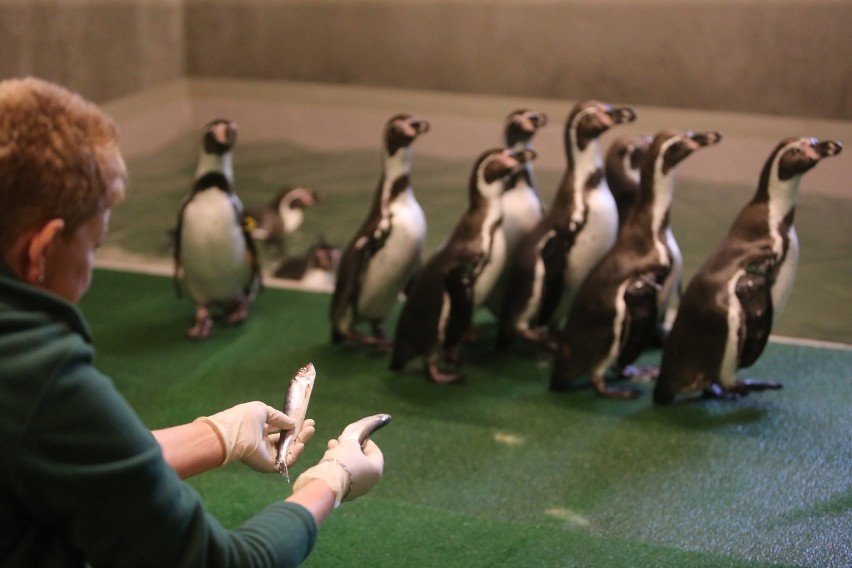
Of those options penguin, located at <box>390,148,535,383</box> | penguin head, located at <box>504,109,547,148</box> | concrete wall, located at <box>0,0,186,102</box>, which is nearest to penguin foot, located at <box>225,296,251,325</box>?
penguin, located at <box>390,148,535,383</box>

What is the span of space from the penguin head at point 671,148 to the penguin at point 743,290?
8.6 inches

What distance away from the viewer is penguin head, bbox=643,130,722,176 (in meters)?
3.16

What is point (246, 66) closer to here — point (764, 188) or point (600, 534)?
point (764, 188)

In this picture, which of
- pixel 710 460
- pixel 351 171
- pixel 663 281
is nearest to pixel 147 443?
pixel 710 460

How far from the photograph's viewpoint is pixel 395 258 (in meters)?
3.48

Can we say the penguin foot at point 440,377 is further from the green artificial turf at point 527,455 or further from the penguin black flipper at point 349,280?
the penguin black flipper at point 349,280

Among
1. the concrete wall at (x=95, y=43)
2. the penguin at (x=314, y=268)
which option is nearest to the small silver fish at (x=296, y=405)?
the penguin at (x=314, y=268)

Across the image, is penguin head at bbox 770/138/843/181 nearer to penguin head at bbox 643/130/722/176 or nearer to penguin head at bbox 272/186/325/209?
penguin head at bbox 643/130/722/176

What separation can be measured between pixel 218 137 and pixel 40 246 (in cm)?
265

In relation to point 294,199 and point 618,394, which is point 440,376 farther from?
point 294,199

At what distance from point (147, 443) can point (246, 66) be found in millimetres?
7826

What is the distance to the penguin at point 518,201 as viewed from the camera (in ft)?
11.8

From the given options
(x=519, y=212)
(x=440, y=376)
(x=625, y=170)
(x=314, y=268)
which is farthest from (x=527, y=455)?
(x=314, y=268)

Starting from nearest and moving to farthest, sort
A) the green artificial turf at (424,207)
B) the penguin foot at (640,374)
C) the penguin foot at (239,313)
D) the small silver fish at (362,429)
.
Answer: the small silver fish at (362,429) < the penguin foot at (640,374) < the penguin foot at (239,313) < the green artificial turf at (424,207)
